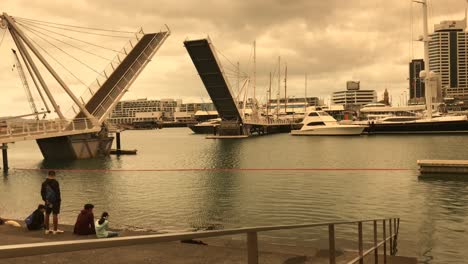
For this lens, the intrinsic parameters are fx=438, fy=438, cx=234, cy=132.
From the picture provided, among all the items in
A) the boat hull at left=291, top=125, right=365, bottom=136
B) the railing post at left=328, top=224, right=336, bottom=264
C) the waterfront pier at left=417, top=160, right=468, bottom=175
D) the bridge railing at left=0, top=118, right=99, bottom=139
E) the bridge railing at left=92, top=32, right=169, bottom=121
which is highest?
the bridge railing at left=92, top=32, right=169, bottom=121

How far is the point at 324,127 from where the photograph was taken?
286 ft

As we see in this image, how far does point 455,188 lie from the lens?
2394cm

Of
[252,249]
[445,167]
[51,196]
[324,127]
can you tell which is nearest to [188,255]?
[51,196]

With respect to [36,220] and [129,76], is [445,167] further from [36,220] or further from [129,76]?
[129,76]

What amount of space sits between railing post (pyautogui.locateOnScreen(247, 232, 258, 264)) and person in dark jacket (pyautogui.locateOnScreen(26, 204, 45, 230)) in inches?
432

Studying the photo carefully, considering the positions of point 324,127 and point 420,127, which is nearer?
point 420,127

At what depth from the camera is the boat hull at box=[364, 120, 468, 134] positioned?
80.6 meters

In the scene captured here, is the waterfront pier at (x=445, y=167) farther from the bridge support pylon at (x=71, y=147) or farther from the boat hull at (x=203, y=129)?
the boat hull at (x=203, y=129)

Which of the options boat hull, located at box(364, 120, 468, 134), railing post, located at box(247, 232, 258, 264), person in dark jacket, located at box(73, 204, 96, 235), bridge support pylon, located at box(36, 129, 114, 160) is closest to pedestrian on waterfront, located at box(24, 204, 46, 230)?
person in dark jacket, located at box(73, 204, 96, 235)

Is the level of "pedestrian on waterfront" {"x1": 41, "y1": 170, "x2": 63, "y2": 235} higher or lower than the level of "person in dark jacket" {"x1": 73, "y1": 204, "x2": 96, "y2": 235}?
higher

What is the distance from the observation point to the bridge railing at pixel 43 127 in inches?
1483

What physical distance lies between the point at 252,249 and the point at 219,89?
201 ft

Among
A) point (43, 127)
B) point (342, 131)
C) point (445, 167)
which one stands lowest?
point (445, 167)

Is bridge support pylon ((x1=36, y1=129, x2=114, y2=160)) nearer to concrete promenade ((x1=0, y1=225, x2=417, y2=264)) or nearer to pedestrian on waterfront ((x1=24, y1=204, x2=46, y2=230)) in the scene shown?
pedestrian on waterfront ((x1=24, y1=204, x2=46, y2=230))
